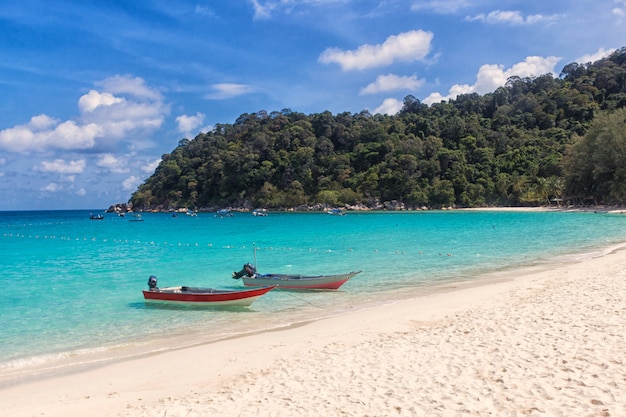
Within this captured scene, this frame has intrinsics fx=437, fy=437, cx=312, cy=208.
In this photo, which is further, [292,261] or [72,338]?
[292,261]

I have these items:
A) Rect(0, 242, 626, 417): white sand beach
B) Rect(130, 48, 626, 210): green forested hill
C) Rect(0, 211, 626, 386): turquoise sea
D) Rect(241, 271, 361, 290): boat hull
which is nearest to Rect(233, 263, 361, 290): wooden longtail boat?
Rect(241, 271, 361, 290): boat hull

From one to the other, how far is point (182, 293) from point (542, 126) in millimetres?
118633

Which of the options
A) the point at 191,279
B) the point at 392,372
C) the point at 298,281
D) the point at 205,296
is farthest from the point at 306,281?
the point at 392,372

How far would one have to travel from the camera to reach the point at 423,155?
108 m

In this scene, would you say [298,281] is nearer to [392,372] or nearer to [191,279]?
[191,279]

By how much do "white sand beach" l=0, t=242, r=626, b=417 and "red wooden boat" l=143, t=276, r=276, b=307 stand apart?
124 inches

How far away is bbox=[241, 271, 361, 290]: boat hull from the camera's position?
54.5ft

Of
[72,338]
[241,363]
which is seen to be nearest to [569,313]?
[241,363]

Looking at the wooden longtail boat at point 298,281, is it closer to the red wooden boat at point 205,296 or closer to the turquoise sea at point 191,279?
the turquoise sea at point 191,279

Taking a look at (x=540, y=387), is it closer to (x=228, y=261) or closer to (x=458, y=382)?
(x=458, y=382)

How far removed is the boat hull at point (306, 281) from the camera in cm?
1662

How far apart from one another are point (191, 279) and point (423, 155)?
95.0 meters

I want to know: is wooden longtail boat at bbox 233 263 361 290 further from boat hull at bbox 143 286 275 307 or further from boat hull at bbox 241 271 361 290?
boat hull at bbox 143 286 275 307

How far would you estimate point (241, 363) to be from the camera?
8.58m
